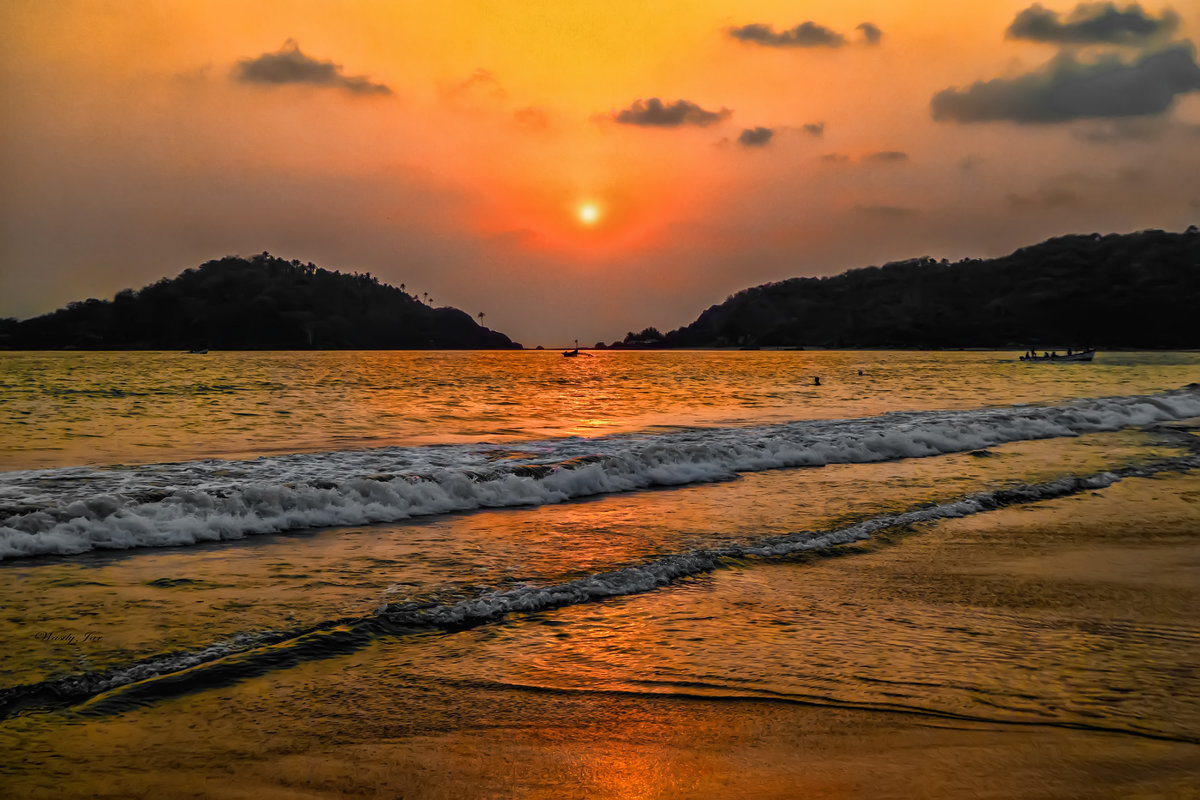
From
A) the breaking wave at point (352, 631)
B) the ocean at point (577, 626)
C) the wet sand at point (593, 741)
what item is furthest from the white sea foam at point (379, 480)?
the wet sand at point (593, 741)

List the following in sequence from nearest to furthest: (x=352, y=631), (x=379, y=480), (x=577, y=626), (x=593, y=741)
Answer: (x=593, y=741) < (x=352, y=631) < (x=577, y=626) < (x=379, y=480)

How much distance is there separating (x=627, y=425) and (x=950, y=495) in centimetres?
1749

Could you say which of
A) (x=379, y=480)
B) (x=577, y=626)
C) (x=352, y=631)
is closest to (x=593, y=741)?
(x=577, y=626)

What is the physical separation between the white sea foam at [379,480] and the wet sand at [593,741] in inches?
257

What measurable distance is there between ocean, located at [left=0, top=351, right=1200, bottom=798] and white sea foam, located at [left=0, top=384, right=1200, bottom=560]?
80 mm

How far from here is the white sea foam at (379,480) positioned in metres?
11.7

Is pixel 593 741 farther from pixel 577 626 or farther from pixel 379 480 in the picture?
pixel 379 480

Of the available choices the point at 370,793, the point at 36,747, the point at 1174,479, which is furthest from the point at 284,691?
the point at 1174,479

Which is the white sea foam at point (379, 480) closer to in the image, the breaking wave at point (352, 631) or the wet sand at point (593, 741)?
the breaking wave at point (352, 631)

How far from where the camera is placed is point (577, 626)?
762 cm

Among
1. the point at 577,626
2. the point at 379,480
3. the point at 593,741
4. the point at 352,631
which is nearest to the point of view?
the point at 593,741

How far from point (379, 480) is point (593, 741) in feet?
35.8

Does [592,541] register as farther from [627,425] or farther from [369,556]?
[627,425]

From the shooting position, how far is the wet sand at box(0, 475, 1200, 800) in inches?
179
